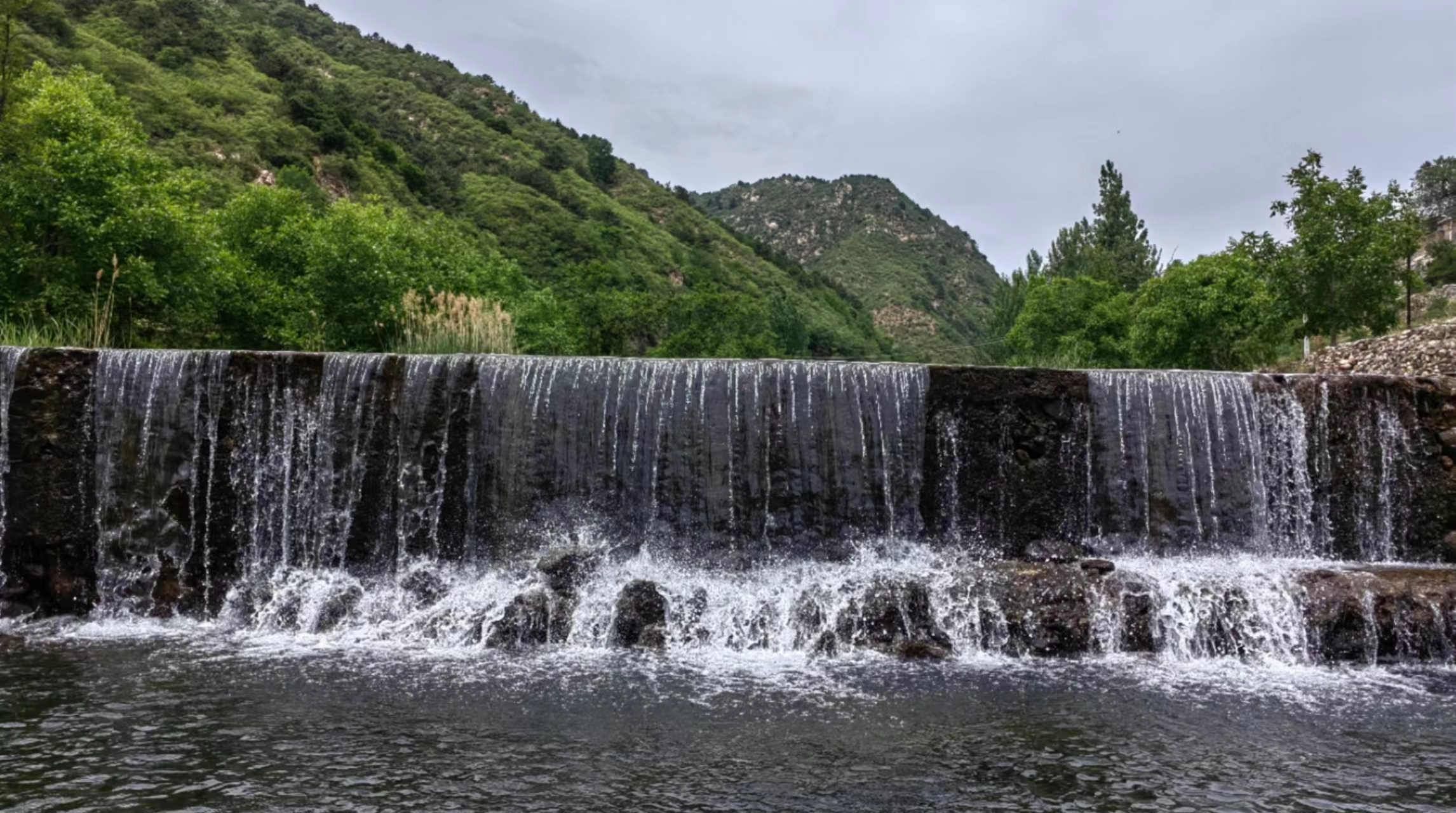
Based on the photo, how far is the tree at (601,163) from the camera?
7300 cm

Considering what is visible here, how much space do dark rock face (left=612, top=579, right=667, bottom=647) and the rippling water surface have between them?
588 millimetres

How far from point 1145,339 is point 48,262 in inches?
1030

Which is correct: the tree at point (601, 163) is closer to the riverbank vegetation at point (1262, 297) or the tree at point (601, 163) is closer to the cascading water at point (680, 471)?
the riverbank vegetation at point (1262, 297)

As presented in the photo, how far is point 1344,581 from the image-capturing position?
419 inches

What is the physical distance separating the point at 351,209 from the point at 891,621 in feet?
57.9

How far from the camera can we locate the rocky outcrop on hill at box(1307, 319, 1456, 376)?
16953mm

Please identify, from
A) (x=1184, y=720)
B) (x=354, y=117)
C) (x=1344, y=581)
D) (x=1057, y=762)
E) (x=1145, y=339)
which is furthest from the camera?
(x=354, y=117)

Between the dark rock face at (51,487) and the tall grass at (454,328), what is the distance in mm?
4621

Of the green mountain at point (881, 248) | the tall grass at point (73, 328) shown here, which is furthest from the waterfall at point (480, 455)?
the green mountain at point (881, 248)

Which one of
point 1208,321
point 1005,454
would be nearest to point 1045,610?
point 1005,454

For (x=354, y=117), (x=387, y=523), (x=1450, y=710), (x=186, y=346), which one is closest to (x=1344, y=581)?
(x=1450, y=710)

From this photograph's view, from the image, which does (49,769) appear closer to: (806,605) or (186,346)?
(806,605)

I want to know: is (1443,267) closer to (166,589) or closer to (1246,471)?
(1246,471)

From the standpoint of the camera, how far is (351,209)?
75.7ft
